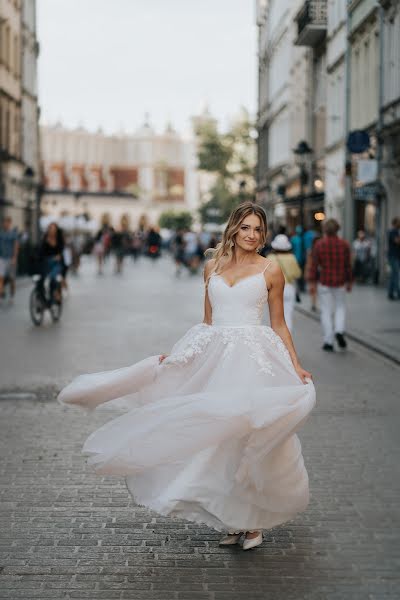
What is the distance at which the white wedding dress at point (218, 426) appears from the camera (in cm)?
500

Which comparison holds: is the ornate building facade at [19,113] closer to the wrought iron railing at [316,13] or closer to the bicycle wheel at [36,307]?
the wrought iron railing at [316,13]

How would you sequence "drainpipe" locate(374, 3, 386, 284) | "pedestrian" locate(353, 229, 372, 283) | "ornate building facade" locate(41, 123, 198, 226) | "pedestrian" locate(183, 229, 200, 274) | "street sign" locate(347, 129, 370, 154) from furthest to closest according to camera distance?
"ornate building facade" locate(41, 123, 198, 226) < "pedestrian" locate(183, 229, 200, 274) < "pedestrian" locate(353, 229, 372, 283) < "drainpipe" locate(374, 3, 386, 284) < "street sign" locate(347, 129, 370, 154)

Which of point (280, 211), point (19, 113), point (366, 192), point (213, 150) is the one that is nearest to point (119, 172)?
point (213, 150)

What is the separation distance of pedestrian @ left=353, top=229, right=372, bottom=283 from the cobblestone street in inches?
845

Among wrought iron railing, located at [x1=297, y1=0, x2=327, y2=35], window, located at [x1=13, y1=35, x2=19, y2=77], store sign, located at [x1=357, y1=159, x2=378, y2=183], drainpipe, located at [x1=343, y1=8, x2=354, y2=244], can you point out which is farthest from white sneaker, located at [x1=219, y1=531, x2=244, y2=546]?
window, located at [x1=13, y1=35, x2=19, y2=77]

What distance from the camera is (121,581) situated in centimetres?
484

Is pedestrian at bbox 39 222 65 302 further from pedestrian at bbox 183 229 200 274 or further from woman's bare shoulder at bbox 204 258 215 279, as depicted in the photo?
pedestrian at bbox 183 229 200 274

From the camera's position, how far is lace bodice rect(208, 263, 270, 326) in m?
→ 5.47

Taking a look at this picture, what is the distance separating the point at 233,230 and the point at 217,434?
1068 mm

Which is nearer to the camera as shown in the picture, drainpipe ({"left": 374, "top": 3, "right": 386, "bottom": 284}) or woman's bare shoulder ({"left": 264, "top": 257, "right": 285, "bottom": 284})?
woman's bare shoulder ({"left": 264, "top": 257, "right": 285, "bottom": 284})

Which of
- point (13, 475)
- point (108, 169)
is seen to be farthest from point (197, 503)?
point (108, 169)

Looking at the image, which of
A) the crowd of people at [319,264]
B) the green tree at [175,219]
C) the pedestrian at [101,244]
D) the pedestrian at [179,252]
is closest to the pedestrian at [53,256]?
the crowd of people at [319,264]

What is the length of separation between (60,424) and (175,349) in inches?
144

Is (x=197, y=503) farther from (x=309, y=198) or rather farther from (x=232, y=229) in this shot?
(x=309, y=198)
